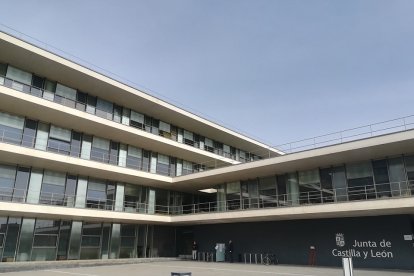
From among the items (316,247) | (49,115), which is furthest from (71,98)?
(316,247)

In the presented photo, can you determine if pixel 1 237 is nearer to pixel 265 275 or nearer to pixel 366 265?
pixel 265 275

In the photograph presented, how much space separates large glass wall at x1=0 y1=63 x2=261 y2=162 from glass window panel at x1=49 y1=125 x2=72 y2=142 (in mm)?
357

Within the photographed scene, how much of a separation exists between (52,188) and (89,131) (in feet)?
15.5

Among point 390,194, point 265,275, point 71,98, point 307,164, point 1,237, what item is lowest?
point 265,275

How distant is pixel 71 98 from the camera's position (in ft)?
80.1

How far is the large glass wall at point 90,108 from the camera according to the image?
21.7m

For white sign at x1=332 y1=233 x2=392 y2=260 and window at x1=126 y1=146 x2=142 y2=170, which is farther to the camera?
window at x1=126 y1=146 x2=142 y2=170

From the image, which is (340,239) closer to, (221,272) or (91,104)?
(221,272)

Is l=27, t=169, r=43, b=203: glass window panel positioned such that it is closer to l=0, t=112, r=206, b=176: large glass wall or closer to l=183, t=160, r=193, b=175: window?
l=0, t=112, r=206, b=176: large glass wall

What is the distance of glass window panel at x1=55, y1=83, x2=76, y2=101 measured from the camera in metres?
23.8

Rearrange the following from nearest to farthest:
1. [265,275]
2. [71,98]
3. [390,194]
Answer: [265,275], [390,194], [71,98]

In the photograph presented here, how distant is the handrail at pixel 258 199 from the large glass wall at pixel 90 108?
333cm

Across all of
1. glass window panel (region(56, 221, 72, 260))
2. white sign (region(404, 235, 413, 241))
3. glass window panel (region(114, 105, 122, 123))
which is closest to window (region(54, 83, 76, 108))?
glass window panel (region(114, 105, 122, 123))

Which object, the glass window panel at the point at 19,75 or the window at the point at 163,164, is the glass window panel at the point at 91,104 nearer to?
the glass window panel at the point at 19,75
